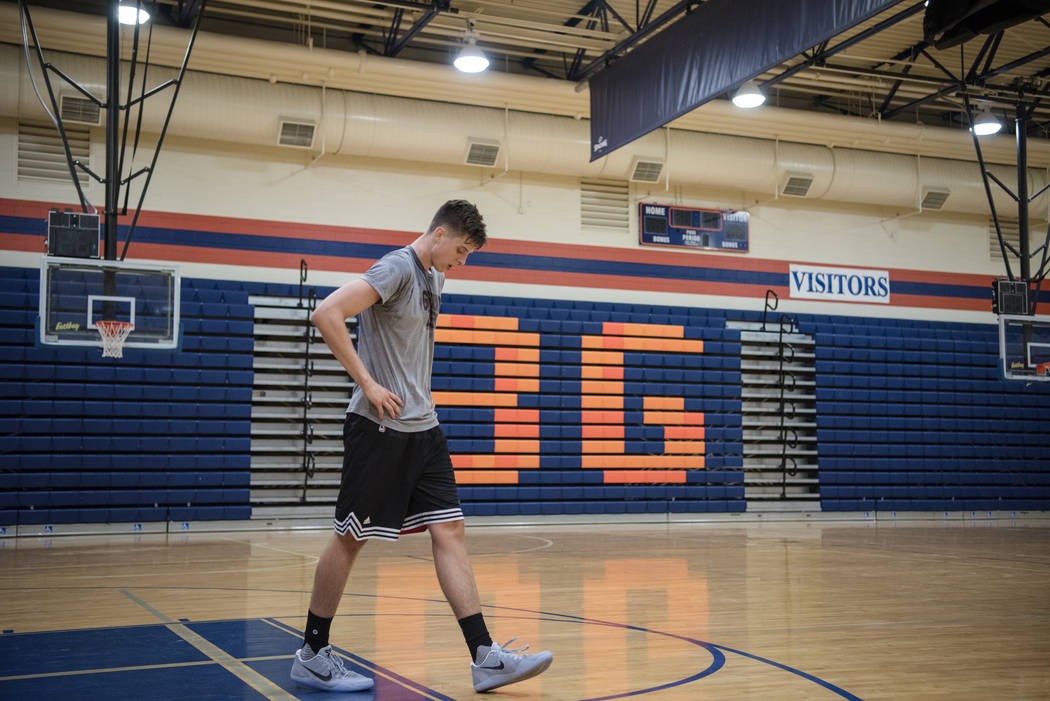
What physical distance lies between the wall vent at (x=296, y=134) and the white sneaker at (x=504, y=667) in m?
8.59

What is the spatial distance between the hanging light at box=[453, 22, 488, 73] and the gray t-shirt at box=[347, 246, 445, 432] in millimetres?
6569

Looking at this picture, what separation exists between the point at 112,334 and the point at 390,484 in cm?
552

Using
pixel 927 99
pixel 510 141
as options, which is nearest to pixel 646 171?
pixel 510 141

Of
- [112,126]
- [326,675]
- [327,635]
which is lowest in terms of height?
[326,675]

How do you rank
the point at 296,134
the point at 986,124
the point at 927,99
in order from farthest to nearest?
1. the point at 927,99
2. the point at 986,124
3. the point at 296,134

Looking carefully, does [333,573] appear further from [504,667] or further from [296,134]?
[296,134]

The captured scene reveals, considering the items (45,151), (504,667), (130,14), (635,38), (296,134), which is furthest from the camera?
(296,134)

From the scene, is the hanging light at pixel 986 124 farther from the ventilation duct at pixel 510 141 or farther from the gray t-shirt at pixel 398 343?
the gray t-shirt at pixel 398 343

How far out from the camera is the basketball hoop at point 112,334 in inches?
298

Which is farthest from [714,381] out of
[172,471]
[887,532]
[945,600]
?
[945,600]

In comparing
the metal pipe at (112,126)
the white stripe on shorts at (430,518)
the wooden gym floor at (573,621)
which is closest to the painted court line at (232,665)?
the wooden gym floor at (573,621)

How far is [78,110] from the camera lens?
31.6 ft

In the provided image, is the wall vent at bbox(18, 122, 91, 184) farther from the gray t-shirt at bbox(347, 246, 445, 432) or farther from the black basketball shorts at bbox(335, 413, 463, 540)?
the black basketball shorts at bbox(335, 413, 463, 540)

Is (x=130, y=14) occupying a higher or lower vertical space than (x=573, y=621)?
higher
